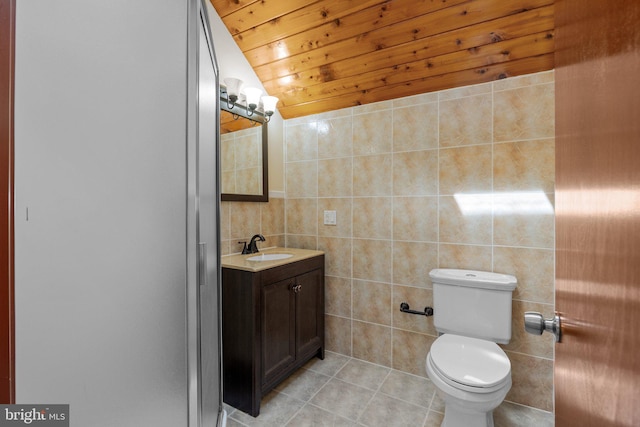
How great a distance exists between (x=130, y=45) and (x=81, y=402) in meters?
0.62

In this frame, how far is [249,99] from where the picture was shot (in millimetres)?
2082

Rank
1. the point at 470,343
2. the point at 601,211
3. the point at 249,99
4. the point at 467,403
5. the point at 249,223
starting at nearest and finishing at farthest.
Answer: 1. the point at 601,211
2. the point at 467,403
3. the point at 470,343
4. the point at 249,99
5. the point at 249,223

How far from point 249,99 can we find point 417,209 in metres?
1.50

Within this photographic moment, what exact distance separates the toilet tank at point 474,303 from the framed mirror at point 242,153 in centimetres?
148

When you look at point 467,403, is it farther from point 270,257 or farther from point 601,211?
point 270,257

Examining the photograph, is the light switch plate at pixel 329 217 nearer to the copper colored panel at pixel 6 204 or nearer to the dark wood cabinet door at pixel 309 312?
the dark wood cabinet door at pixel 309 312

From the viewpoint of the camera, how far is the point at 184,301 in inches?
28.5

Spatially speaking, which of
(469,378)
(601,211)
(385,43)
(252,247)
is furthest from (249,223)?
(601,211)

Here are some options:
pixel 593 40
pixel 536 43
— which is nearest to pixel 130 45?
pixel 593 40

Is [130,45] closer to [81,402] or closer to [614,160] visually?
[81,402]

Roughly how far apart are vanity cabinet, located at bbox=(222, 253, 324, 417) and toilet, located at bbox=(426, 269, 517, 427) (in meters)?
0.90

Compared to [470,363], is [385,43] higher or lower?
higher

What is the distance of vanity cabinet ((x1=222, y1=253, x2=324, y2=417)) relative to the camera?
1.62m

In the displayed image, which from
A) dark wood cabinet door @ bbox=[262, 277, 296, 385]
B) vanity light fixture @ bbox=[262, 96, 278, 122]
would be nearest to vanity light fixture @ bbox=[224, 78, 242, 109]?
vanity light fixture @ bbox=[262, 96, 278, 122]
